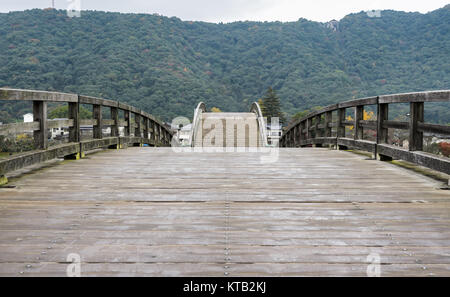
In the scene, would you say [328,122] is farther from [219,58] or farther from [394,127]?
[219,58]

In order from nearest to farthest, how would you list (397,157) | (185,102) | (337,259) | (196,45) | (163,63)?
(337,259), (397,157), (185,102), (163,63), (196,45)

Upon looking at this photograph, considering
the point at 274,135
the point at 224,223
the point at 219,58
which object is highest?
the point at 219,58

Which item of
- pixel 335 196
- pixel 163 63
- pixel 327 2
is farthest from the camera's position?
pixel 327 2

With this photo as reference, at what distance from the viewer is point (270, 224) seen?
9.95ft

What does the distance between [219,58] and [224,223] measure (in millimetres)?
89190

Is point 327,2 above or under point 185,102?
above

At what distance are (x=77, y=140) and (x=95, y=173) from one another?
5.94 feet

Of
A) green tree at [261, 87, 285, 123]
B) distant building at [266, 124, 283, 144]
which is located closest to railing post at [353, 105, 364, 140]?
distant building at [266, 124, 283, 144]

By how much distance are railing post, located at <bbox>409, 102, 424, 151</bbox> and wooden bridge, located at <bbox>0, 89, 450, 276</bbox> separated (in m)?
0.01

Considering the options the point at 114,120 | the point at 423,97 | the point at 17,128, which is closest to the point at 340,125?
the point at 423,97

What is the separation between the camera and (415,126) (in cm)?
516

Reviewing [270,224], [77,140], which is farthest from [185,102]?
[270,224]

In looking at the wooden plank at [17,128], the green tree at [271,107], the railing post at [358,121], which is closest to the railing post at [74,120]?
the wooden plank at [17,128]
